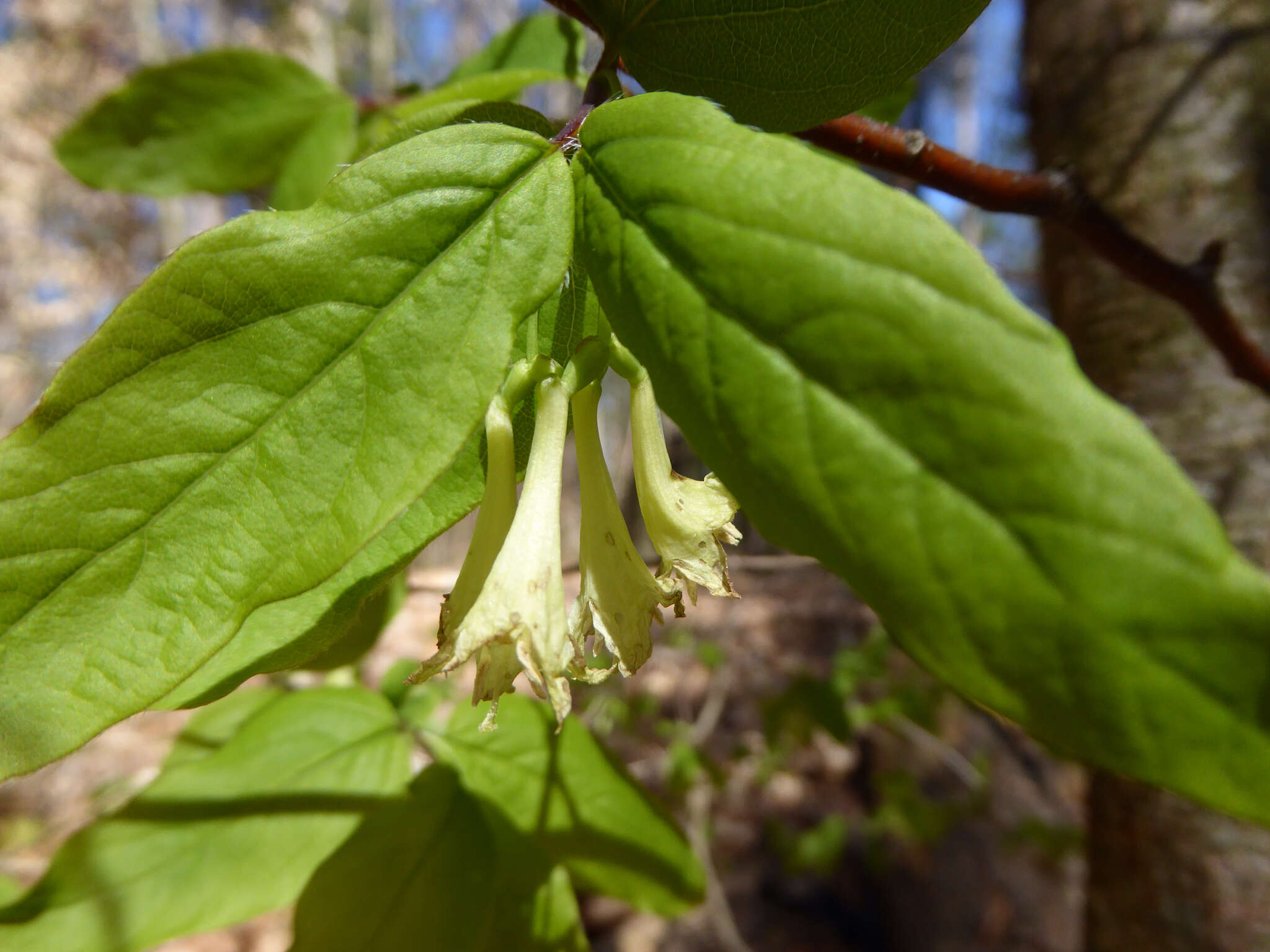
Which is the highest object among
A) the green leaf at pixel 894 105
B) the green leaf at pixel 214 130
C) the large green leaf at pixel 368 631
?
the green leaf at pixel 214 130

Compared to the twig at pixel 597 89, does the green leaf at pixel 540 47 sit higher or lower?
higher

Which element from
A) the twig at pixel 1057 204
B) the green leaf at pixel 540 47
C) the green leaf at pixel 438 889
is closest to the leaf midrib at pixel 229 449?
the twig at pixel 1057 204

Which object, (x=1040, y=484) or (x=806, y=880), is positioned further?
(x=806, y=880)

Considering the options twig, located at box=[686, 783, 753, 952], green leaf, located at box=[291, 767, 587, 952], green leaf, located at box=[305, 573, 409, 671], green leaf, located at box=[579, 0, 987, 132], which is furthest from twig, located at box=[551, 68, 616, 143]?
twig, located at box=[686, 783, 753, 952]

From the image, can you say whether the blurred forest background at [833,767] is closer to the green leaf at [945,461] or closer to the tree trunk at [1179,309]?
the tree trunk at [1179,309]

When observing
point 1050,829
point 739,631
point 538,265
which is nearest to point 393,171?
point 538,265

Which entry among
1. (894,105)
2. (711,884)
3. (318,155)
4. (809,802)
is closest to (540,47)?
(318,155)

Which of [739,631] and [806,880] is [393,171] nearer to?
[806,880]
